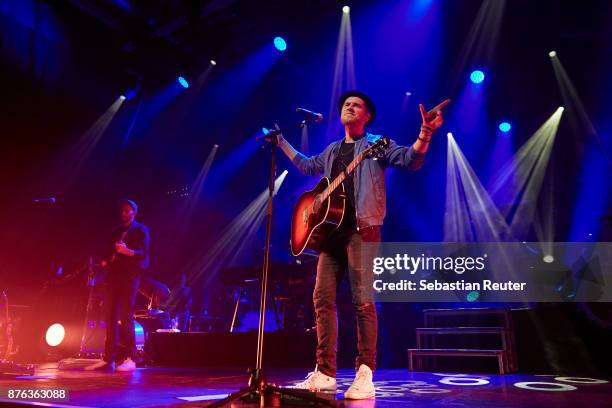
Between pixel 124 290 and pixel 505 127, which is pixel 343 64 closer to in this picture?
pixel 505 127

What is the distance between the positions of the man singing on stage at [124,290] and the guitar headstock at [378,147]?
12.6ft

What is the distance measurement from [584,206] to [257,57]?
9832mm

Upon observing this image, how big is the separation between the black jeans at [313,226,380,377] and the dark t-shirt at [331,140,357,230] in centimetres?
8

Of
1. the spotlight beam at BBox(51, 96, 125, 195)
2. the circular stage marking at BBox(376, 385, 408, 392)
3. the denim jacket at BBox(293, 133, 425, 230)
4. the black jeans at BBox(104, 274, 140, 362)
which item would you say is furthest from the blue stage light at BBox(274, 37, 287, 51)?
the circular stage marking at BBox(376, 385, 408, 392)

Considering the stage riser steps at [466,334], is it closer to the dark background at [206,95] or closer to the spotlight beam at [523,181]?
the dark background at [206,95]

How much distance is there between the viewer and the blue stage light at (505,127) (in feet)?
35.7

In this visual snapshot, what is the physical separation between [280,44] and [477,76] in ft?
13.9

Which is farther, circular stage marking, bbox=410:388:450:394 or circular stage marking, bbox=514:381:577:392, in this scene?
circular stage marking, bbox=514:381:577:392

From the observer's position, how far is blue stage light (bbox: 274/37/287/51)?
27.5 ft

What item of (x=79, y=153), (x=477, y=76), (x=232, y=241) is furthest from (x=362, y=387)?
(x=232, y=241)

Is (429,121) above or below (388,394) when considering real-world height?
above

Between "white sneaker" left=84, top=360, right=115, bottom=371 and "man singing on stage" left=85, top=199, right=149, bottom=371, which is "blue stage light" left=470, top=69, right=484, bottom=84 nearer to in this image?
"man singing on stage" left=85, top=199, right=149, bottom=371

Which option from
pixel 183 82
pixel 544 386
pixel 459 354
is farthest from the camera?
pixel 183 82

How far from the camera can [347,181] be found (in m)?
3.21
